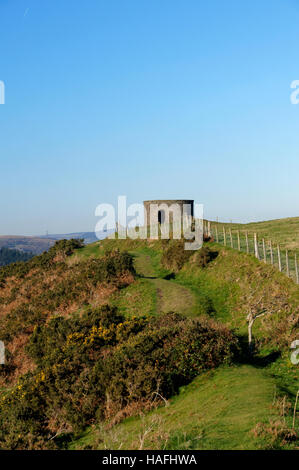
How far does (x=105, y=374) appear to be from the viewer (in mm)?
14891

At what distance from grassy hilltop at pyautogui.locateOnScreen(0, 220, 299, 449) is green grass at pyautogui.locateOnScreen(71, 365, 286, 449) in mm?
38

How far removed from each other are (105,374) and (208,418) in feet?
15.5

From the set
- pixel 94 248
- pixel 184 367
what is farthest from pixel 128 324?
pixel 94 248

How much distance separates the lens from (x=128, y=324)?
1988 centimetres

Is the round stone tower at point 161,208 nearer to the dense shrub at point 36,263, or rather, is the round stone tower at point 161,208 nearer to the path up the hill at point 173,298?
the dense shrub at point 36,263

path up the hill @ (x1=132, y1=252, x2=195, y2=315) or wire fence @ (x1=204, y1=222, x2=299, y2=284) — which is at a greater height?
wire fence @ (x1=204, y1=222, x2=299, y2=284)

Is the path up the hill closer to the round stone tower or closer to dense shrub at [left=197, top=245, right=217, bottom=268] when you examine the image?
dense shrub at [left=197, top=245, right=217, bottom=268]

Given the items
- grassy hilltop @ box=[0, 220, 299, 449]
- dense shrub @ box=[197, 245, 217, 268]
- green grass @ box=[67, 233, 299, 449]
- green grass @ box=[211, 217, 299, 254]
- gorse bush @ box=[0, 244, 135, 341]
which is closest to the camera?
green grass @ box=[67, 233, 299, 449]

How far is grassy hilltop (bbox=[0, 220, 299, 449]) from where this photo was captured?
10.8 meters

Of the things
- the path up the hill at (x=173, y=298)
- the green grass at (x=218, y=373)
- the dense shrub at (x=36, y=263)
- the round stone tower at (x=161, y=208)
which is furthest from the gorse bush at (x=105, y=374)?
the round stone tower at (x=161, y=208)

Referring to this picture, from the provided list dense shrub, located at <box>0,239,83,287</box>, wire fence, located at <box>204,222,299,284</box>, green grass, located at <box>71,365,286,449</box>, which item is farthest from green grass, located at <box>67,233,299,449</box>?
dense shrub, located at <box>0,239,83,287</box>

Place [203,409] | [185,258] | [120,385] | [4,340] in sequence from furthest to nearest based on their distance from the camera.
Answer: [185,258]
[4,340]
[120,385]
[203,409]
